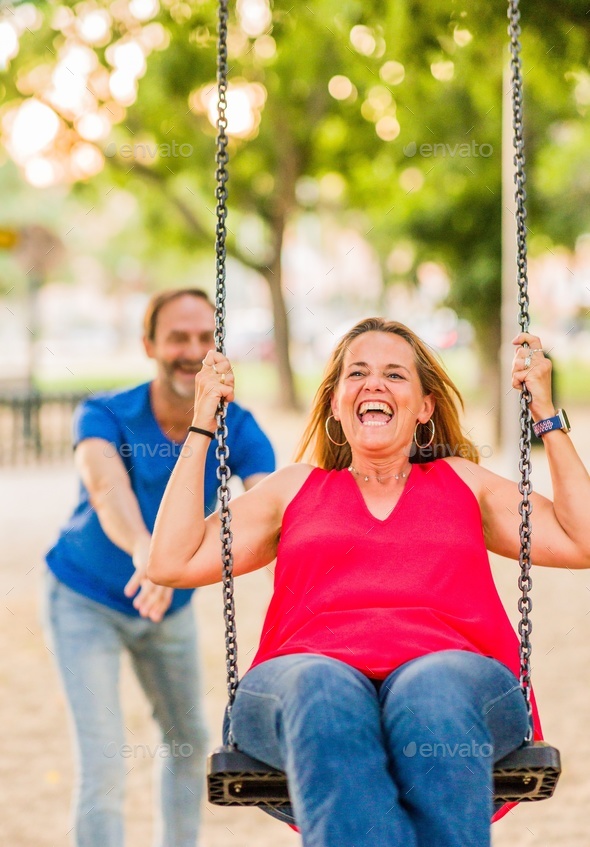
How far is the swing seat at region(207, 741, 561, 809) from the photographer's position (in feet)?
7.43

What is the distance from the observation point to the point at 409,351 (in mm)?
2766

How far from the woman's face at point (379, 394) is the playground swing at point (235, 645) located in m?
0.29

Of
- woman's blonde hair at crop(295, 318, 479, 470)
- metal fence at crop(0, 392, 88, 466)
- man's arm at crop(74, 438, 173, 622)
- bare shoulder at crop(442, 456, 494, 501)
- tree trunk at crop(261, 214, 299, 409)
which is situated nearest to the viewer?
bare shoulder at crop(442, 456, 494, 501)

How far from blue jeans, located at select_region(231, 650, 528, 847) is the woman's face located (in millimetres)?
613

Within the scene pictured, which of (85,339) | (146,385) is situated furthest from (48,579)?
(85,339)

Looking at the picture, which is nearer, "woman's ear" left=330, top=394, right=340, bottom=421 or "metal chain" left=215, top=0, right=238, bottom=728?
"metal chain" left=215, top=0, right=238, bottom=728

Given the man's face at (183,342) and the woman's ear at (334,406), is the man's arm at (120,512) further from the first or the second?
the woman's ear at (334,406)

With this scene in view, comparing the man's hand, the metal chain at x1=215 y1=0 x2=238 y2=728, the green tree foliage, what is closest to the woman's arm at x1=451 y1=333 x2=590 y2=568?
the metal chain at x1=215 y1=0 x2=238 y2=728

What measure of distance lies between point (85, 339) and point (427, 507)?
64.1 meters

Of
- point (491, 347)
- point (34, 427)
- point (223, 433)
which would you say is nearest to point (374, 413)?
point (223, 433)

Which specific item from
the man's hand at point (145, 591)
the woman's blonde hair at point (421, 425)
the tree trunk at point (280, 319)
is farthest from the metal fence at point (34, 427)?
the woman's blonde hair at point (421, 425)

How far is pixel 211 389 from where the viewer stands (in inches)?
103

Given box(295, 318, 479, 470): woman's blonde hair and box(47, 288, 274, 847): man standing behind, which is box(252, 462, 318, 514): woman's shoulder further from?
box(47, 288, 274, 847): man standing behind

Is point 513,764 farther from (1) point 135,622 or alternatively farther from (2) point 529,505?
(1) point 135,622
